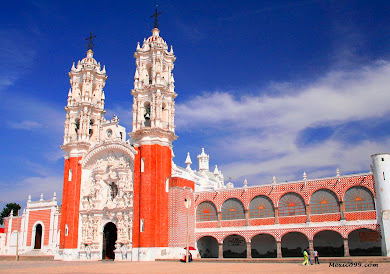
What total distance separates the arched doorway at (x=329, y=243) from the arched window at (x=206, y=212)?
31.5ft

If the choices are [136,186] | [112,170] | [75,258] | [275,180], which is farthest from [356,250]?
[75,258]

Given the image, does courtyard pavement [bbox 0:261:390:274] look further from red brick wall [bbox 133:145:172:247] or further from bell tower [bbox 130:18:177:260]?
bell tower [bbox 130:18:177:260]

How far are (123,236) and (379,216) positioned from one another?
21.8 meters

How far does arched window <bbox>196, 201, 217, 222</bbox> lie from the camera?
1468 inches

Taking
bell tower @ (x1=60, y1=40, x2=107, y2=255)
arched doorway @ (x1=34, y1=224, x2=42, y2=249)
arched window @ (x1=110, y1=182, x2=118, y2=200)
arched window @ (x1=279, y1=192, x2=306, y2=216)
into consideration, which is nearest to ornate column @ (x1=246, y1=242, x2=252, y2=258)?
arched window @ (x1=279, y1=192, x2=306, y2=216)

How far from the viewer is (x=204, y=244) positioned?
39844 millimetres

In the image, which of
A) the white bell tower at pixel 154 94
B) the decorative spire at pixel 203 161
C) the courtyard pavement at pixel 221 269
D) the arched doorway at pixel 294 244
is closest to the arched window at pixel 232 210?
the arched doorway at pixel 294 244

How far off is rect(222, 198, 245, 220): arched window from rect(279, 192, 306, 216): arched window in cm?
379

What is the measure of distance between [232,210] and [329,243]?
9.13 m

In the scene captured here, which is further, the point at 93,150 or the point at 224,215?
the point at 93,150

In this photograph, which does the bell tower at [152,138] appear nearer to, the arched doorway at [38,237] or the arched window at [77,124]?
the arched window at [77,124]

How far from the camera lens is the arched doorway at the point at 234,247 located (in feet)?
125

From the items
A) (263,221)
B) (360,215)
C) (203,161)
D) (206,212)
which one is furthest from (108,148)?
(203,161)

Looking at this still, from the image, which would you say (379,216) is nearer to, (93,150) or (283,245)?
(283,245)
